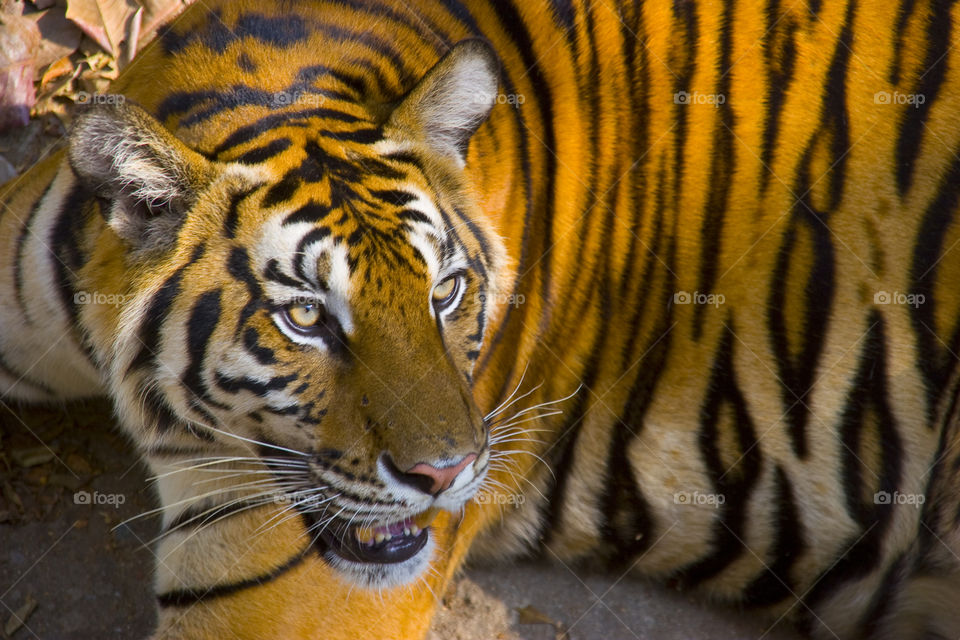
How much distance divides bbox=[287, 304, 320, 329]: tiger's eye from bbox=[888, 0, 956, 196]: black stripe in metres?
1.22

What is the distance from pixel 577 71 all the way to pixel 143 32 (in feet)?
5.93

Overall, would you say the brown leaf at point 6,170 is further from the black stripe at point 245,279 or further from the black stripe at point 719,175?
the black stripe at point 719,175

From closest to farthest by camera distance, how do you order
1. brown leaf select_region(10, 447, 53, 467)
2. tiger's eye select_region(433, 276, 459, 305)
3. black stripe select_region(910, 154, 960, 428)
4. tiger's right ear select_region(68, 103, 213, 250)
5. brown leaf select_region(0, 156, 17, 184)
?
tiger's right ear select_region(68, 103, 213, 250)
tiger's eye select_region(433, 276, 459, 305)
black stripe select_region(910, 154, 960, 428)
brown leaf select_region(10, 447, 53, 467)
brown leaf select_region(0, 156, 17, 184)

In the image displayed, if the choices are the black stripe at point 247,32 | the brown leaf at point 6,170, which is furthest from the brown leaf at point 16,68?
the black stripe at point 247,32

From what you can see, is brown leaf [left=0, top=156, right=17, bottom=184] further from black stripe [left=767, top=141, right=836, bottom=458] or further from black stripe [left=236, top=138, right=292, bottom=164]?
black stripe [left=767, top=141, right=836, bottom=458]

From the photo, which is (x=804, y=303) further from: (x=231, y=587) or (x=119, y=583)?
(x=119, y=583)

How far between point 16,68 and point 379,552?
2164mm

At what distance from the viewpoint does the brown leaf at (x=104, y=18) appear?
3.18 metres

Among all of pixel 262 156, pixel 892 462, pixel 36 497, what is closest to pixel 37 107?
pixel 36 497

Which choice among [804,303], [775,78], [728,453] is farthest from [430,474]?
[775,78]

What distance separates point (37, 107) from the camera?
10.4 feet

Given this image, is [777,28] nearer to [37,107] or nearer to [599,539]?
[599,539]

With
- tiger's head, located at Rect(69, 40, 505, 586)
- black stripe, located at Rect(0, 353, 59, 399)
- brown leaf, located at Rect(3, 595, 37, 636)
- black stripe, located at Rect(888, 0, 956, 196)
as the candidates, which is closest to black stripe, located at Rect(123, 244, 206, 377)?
tiger's head, located at Rect(69, 40, 505, 586)

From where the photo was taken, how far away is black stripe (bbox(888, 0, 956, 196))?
2.04 m
